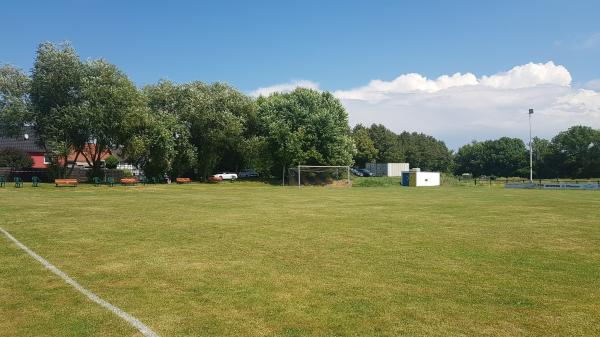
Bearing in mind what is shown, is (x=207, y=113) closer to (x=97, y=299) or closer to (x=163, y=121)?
(x=163, y=121)

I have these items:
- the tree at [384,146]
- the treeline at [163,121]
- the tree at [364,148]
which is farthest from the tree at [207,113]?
the tree at [384,146]

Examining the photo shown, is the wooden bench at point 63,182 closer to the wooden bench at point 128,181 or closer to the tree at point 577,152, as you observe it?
the wooden bench at point 128,181

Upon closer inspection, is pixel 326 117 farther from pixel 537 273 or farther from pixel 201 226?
pixel 537 273

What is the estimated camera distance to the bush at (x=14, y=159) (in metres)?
47.5

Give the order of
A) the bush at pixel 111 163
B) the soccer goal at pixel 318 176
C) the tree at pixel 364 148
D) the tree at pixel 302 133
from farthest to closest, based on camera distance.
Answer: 1. the tree at pixel 364 148
2. the bush at pixel 111 163
3. the soccer goal at pixel 318 176
4. the tree at pixel 302 133

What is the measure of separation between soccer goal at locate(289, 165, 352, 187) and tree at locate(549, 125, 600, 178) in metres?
62.1

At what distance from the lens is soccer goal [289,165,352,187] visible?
55.8 meters

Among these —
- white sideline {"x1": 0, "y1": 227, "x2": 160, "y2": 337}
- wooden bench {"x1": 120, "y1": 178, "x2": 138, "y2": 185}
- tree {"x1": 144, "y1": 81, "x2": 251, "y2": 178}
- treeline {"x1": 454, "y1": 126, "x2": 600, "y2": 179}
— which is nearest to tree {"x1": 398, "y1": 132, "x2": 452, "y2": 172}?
treeline {"x1": 454, "y1": 126, "x2": 600, "y2": 179}

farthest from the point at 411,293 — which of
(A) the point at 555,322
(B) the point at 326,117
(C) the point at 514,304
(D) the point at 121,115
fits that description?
(B) the point at 326,117

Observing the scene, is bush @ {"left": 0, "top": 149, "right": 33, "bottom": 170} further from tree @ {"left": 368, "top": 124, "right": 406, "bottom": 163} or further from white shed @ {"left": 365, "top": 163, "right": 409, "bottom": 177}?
tree @ {"left": 368, "top": 124, "right": 406, "bottom": 163}

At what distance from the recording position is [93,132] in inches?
1700

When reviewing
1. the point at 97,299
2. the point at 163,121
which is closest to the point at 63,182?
the point at 163,121

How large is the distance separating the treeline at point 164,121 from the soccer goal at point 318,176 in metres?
1.07

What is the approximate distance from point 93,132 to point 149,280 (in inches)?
1542
